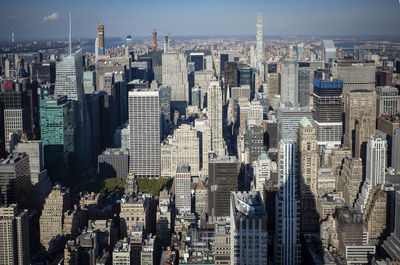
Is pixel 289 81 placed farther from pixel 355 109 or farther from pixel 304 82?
pixel 355 109

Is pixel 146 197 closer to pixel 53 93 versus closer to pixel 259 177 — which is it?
pixel 259 177

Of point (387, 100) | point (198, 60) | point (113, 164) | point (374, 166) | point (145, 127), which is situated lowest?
point (113, 164)

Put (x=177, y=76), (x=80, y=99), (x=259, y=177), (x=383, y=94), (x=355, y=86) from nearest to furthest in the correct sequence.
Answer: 1. (x=259, y=177)
2. (x=80, y=99)
3. (x=383, y=94)
4. (x=355, y=86)
5. (x=177, y=76)

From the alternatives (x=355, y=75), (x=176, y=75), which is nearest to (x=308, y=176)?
(x=355, y=75)

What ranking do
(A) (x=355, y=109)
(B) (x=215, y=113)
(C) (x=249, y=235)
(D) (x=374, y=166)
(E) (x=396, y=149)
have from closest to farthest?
(C) (x=249, y=235) → (D) (x=374, y=166) → (E) (x=396, y=149) → (A) (x=355, y=109) → (B) (x=215, y=113)

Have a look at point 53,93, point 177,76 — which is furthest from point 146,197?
point 177,76

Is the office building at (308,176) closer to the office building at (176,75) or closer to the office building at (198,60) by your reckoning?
the office building at (176,75)

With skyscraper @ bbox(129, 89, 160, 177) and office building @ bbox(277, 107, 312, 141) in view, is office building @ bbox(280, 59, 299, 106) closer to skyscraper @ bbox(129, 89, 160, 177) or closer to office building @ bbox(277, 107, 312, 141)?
office building @ bbox(277, 107, 312, 141)
